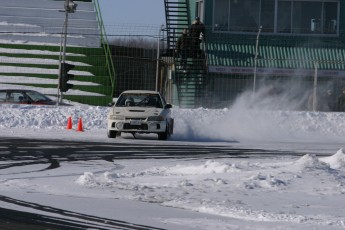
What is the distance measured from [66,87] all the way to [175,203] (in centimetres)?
2030

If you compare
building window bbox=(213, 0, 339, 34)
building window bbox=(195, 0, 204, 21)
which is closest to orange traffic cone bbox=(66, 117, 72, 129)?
building window bbox=(213, 0, 339, 34)

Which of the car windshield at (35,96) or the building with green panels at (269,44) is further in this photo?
the building with green panels at (269,44)

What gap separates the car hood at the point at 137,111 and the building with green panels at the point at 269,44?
9.00 metres

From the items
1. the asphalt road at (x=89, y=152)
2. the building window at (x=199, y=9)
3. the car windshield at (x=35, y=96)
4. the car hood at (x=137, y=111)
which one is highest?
the building window at (x=199, y=9)

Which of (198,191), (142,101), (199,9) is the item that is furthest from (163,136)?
(199,9)

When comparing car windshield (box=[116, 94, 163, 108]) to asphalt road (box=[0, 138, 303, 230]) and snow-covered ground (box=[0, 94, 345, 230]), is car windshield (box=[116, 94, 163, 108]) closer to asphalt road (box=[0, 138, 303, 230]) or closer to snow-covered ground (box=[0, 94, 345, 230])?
asphalt road (box=[0, 138, 303, 230])

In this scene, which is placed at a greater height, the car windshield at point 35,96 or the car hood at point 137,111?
the car windshield at point 35,96

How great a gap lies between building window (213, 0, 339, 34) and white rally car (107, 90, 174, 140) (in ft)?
50.5

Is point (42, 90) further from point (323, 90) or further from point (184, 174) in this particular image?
point (184, 174)

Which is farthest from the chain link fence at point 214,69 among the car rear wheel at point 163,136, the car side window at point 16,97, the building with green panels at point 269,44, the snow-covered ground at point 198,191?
the snow-covered ground at point 198,191

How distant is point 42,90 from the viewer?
40.8 metres

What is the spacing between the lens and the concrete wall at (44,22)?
1732 inches

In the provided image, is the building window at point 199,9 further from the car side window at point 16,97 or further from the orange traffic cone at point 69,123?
the orange traffic cone at point 69,123

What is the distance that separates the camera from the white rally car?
87.3 ft
